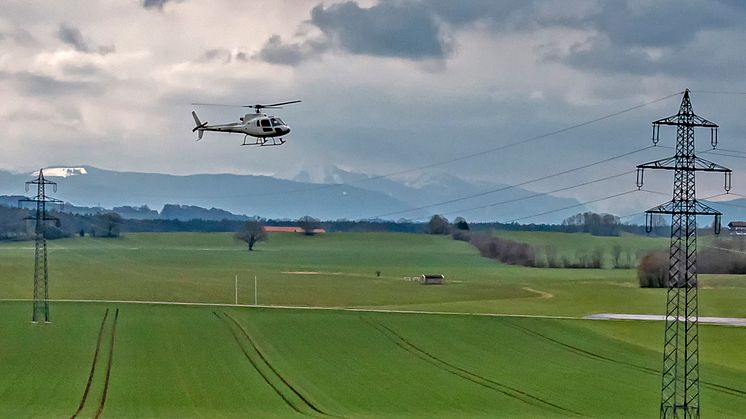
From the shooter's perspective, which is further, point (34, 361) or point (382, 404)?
point (34, 361)

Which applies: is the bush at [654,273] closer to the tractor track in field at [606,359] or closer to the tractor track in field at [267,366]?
the tractor track in field at [606,359]

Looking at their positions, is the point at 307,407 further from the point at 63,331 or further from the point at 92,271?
the point at 92,271

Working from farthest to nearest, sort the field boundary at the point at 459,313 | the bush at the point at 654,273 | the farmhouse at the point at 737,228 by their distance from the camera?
the farmhouse at the point at 737,228 → the bush at the point at 654,273 → the field boundary at the point at 459,313

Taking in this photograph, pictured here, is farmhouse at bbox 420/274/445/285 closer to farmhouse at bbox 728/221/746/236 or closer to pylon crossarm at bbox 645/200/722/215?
farmhouse at bbox 728/221/746/236

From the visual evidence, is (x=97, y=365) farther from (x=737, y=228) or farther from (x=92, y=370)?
(x=737, y=228)

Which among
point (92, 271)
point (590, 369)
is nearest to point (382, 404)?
point (590, 369)

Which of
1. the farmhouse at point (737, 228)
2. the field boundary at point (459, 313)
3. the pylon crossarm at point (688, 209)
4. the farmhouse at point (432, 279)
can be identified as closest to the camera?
the pylon crossarm at point (688, 209)

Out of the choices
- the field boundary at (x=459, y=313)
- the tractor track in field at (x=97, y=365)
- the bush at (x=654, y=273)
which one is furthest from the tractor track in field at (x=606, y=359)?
the bush at (x=654, y=273)
